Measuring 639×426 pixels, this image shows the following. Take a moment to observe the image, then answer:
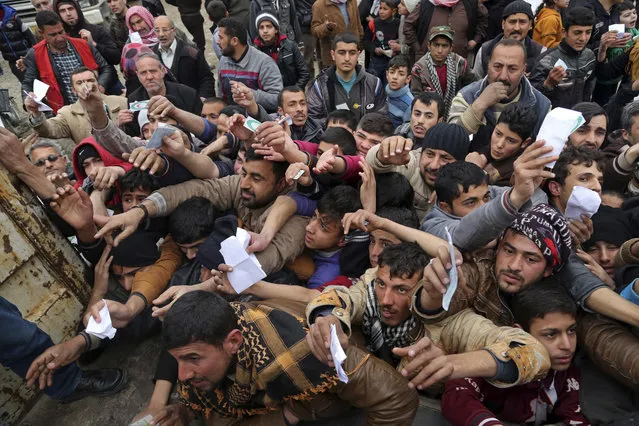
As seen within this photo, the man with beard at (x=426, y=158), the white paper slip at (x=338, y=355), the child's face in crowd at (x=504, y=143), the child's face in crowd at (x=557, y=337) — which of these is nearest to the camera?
the white paper slip at (x=338, y=355)

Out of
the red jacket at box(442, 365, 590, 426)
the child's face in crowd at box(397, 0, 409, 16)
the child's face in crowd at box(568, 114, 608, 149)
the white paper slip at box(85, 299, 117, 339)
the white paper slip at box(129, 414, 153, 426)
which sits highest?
the child's face in crowd at box(397, 0, 409, 16)

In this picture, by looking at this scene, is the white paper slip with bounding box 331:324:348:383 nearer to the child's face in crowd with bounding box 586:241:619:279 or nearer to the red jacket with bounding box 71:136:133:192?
the child's face in crowd with bounding box 586:241:619:279

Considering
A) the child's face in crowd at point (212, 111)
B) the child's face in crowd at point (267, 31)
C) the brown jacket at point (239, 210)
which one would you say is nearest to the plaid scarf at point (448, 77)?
the child's face in crowd at point (267, 31)

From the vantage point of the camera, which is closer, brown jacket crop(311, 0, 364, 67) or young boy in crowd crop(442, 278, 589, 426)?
young boy in crowd crop(442, 278, 589, 426)

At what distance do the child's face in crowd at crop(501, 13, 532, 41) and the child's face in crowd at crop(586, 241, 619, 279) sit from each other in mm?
2922

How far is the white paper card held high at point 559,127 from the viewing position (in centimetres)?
201

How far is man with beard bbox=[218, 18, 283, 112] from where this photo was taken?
517cm

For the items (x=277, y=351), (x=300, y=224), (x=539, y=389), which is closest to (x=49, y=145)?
(x=300, y=224)

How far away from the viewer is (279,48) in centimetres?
592

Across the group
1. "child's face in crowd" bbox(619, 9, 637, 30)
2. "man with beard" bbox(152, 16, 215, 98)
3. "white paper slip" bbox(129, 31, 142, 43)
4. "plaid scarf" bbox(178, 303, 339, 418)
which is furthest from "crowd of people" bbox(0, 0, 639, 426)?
"white paper slip" bbox(129, 31, 142, 43)

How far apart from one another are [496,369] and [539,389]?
57 centimetres

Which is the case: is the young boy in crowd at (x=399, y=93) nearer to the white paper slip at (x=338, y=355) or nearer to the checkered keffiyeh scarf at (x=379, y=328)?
the checkered keffiyeh scarf at (x=379, y=328)

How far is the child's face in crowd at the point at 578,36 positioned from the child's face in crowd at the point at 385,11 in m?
2.55

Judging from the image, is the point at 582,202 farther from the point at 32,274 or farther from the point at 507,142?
the point at 32,274
